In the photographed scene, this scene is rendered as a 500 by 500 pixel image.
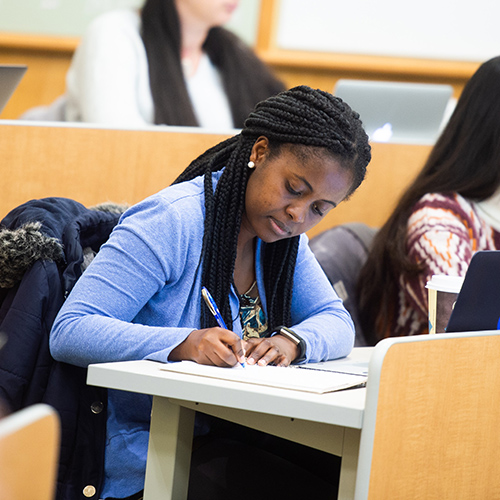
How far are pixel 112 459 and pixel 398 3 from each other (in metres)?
3.71

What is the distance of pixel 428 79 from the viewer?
4.35 meters

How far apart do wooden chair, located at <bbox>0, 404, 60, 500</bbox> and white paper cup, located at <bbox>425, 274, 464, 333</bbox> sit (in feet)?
2.99

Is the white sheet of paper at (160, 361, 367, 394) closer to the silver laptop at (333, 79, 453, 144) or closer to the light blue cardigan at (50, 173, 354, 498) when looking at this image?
the light blue cardigan at (50, 173, 354, 498)

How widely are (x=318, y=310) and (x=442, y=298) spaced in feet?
0.91

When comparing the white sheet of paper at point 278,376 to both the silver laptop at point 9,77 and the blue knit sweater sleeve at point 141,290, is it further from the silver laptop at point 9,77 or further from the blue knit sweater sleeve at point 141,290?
the silver laptop at point 9,77

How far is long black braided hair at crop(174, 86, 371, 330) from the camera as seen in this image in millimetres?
1302

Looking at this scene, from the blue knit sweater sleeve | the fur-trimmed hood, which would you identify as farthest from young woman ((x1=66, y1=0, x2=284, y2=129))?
the blue knit sweater sleeve

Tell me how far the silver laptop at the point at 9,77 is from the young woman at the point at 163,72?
101 cm

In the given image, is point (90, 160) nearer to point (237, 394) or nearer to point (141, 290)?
point (141, 290)

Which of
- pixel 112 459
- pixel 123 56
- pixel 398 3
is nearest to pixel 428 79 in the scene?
pixel 398 3

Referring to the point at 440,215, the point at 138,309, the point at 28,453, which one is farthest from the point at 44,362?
the point at 440,215

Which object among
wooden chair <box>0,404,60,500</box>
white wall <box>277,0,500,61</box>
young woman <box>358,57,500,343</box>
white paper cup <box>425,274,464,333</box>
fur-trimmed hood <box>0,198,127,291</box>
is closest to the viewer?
wooden chair <box>0,404,60,500</box>

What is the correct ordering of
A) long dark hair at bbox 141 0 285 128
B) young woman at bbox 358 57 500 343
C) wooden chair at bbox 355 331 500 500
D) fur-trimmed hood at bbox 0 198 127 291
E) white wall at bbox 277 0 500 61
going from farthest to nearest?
1. white wall at bbox 277 0 500 61
2. long dark hair at bbox 141 0 285 128
3. young woman at bbox 358 57 500 343
4. fur-trimmed hood at bbox 0 198 127 291
5. wooden chair at bbox 355 331 500 500

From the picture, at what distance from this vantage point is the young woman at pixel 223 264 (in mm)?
1156
